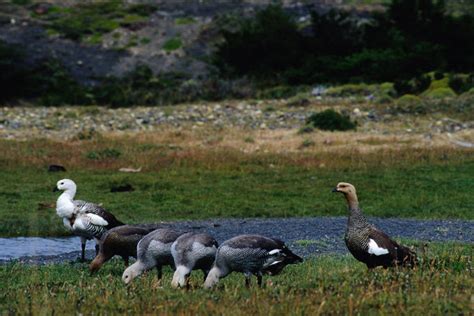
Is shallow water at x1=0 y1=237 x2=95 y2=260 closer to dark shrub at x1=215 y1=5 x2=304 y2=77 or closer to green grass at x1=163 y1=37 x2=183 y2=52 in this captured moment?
dark shrub at x1=215 y1=5 x2=304 y2=77

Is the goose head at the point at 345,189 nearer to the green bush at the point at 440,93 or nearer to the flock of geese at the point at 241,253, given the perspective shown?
the flock of geese at the point at 241,253

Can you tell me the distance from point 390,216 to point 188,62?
172 ft

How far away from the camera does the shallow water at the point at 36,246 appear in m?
20.7

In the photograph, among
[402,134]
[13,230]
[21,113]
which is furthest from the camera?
[21,113]

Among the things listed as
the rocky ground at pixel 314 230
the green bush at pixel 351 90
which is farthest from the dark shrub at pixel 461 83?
the rocky ground at pixel 314 230

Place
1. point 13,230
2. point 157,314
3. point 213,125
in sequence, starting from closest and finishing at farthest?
point 157,314 < point 13,230 < point 213,125

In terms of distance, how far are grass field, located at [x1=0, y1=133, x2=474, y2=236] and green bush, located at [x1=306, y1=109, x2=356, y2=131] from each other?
2430 mm

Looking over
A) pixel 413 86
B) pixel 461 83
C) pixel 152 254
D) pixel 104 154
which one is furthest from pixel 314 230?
pixel 413 86

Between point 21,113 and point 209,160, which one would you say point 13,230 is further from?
point 21,113

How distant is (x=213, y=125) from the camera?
47.2 metres

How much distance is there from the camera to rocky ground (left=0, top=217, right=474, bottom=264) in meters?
19.8

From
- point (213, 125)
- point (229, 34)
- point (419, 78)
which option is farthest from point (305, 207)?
point (229, 34)

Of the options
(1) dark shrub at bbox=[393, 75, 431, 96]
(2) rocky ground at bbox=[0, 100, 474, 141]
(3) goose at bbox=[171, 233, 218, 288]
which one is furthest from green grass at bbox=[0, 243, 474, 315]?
(1) dark shrub at bbox=[393, 75, 431, 96]

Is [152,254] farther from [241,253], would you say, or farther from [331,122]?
→ [331,122]
